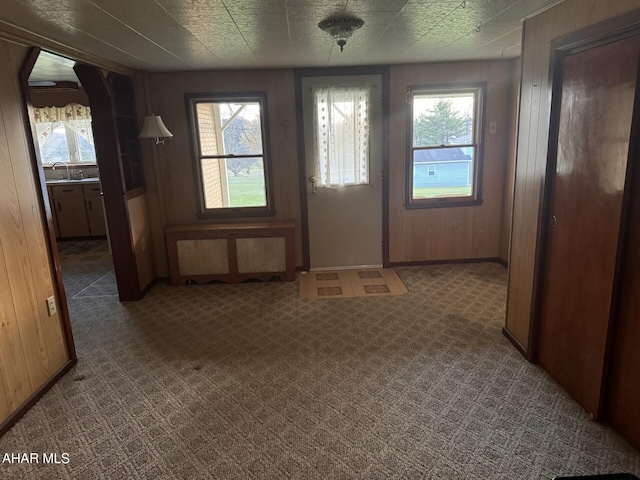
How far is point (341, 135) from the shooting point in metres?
4.45

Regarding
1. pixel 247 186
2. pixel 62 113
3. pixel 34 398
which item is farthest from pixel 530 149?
pixel 62 113

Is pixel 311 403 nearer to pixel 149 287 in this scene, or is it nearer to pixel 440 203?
pixel 149 287

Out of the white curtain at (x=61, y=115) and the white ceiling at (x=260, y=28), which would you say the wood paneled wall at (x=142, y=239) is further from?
the white curtain at (x=61, y=115)

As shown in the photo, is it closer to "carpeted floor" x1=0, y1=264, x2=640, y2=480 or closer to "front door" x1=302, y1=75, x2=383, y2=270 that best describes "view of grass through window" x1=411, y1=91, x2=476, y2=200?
"front door" x1=302, y1=75, x2=383, y2=270

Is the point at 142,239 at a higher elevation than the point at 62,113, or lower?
lower

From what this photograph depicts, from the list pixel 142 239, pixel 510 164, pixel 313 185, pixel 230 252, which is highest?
pixel 510 164

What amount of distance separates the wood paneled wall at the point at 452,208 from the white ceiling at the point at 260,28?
0.46 metres

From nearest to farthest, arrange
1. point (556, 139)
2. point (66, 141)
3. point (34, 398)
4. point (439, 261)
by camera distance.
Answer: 1. point (556, 139)
2. point (34, 398)
3. point (439, 261)
4. point (66, 141)

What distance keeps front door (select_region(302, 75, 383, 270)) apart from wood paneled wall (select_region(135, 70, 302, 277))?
0.61 feet

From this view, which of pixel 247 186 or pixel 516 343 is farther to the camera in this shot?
pixel 247 186

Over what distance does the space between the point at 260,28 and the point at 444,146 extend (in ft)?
8.48

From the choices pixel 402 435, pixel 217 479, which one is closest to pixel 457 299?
pixel 402 435

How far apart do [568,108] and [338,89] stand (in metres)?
2.49

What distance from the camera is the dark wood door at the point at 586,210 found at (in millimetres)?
1963
